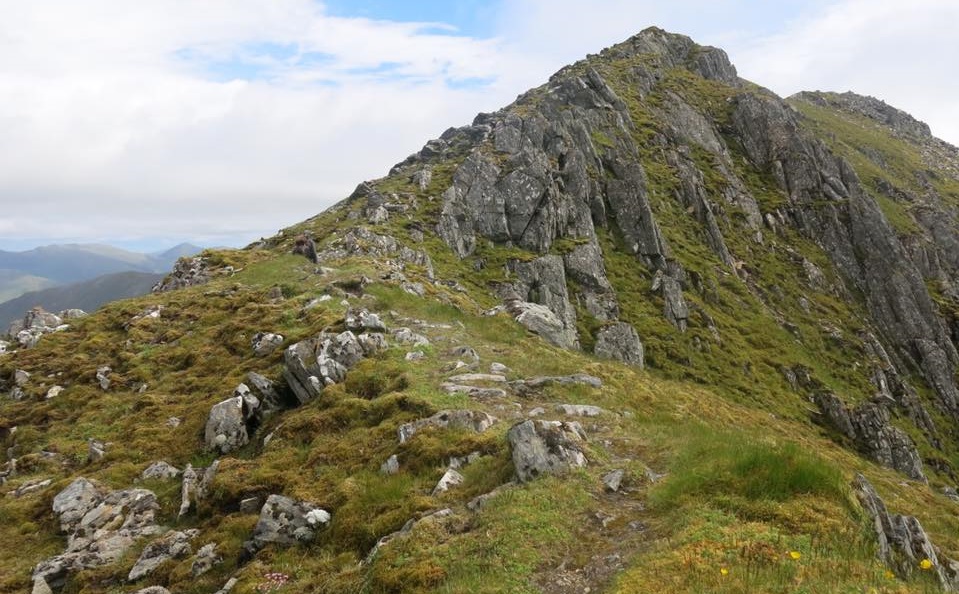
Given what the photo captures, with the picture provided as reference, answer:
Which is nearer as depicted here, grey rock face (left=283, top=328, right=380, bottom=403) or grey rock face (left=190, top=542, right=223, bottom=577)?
grey rock face (left=190, top=542, right=223, bottom=577)

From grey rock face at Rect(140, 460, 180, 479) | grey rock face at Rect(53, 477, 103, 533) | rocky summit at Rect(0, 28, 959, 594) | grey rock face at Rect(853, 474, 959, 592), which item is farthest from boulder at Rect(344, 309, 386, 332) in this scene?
grey rock face at Rect(853, 474, 959, 592)

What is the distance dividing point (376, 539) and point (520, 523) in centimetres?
322

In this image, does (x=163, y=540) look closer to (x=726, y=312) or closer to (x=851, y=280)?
(x=726, y=312)

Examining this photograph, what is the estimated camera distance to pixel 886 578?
788 centimetres

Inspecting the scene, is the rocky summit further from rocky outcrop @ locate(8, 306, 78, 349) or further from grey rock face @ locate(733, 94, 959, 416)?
grey rock face @ locate(733, 94, 959, 416)

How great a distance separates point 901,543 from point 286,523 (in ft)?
41.2

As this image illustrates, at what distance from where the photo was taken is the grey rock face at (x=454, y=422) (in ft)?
49.8

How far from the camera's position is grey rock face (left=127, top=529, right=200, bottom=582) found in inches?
477

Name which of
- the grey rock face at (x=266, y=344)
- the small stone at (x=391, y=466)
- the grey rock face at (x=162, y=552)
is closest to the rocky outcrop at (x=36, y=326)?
the grey rock face at (x=266, y=344)

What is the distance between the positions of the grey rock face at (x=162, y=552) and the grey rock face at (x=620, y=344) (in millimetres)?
46908

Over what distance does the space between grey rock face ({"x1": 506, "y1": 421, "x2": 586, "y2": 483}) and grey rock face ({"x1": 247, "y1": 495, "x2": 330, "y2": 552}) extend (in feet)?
15.3

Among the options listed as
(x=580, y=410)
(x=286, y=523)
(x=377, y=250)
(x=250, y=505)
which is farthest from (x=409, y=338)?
(x=377, y=250)

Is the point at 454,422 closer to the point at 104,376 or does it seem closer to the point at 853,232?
the point at 104,376

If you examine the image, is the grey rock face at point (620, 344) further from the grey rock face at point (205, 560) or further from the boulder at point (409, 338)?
the grey rock face at point (205, 560)
